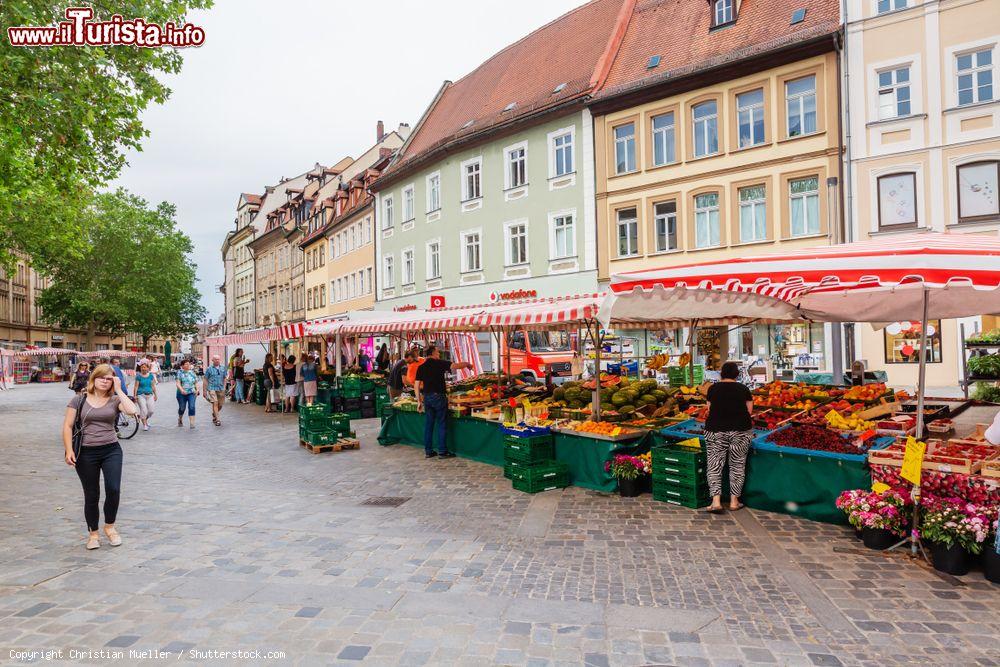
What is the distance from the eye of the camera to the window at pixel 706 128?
75.2ft

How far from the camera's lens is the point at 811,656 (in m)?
4.13

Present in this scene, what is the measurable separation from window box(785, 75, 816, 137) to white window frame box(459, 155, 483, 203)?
12558 millimetres

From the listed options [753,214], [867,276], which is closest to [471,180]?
[753,214]

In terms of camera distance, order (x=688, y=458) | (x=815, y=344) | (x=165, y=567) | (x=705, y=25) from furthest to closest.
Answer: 1. (x=705, y=25)
2. (x=815, y=344)
3. (x=688, y=458)
4. (x=165, y=567)

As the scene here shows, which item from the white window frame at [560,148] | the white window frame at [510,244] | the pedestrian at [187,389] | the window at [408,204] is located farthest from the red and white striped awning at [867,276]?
the window at [408,204]

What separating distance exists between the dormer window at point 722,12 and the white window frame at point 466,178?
1043cm

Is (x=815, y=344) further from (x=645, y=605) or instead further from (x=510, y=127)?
(x=645, y=605)

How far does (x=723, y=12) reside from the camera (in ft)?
78.5

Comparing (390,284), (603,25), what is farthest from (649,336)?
(390,284)

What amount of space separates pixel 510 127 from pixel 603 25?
18.8 feet

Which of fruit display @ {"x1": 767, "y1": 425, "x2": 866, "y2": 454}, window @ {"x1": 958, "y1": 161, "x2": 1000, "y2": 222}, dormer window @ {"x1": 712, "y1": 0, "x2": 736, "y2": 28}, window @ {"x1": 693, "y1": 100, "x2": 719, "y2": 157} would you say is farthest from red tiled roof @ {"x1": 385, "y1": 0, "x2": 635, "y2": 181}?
fruit display @ {"x1": 767, "y1": 425, "x2": 866, "y2": 454}

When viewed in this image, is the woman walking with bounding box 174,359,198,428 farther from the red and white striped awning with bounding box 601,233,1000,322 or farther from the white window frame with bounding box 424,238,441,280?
the white window frame with bounding box 424,238,441,280

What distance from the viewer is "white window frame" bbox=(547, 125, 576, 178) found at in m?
25.8

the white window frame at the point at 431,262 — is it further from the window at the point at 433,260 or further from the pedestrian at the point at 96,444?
the pedestrian at the point at 96,444
